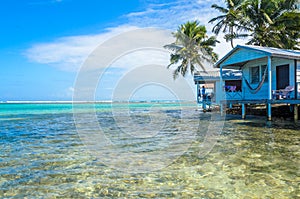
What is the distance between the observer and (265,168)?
5.62 m

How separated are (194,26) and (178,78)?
6.71 m

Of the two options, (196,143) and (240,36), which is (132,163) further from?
(240,36)

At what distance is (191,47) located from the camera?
103ft

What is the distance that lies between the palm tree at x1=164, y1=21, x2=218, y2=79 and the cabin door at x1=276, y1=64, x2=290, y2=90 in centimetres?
1652

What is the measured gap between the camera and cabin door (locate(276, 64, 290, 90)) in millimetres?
14352

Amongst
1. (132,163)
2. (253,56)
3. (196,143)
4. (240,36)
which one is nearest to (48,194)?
(132,163)

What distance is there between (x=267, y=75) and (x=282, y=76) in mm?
955

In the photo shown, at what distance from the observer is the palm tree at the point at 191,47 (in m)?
31.4

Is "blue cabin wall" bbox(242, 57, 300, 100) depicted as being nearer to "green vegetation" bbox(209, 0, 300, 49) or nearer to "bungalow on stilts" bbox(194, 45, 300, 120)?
"bungalow on stilts" bbox(194, 45, 300, 120)

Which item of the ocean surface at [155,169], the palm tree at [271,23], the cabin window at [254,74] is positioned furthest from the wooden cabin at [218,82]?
the ocean surface at [155,169]

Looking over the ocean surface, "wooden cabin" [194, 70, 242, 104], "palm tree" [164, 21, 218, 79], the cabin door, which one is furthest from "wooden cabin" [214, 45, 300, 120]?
"palm tree" [164, 21, 218, 79]

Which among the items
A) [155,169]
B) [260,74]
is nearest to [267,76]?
[260,74]

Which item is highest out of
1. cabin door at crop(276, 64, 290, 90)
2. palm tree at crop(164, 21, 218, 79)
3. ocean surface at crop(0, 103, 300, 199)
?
palm tree at crop(164, 21, 218, 79)

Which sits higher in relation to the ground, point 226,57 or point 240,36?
point 240,36
